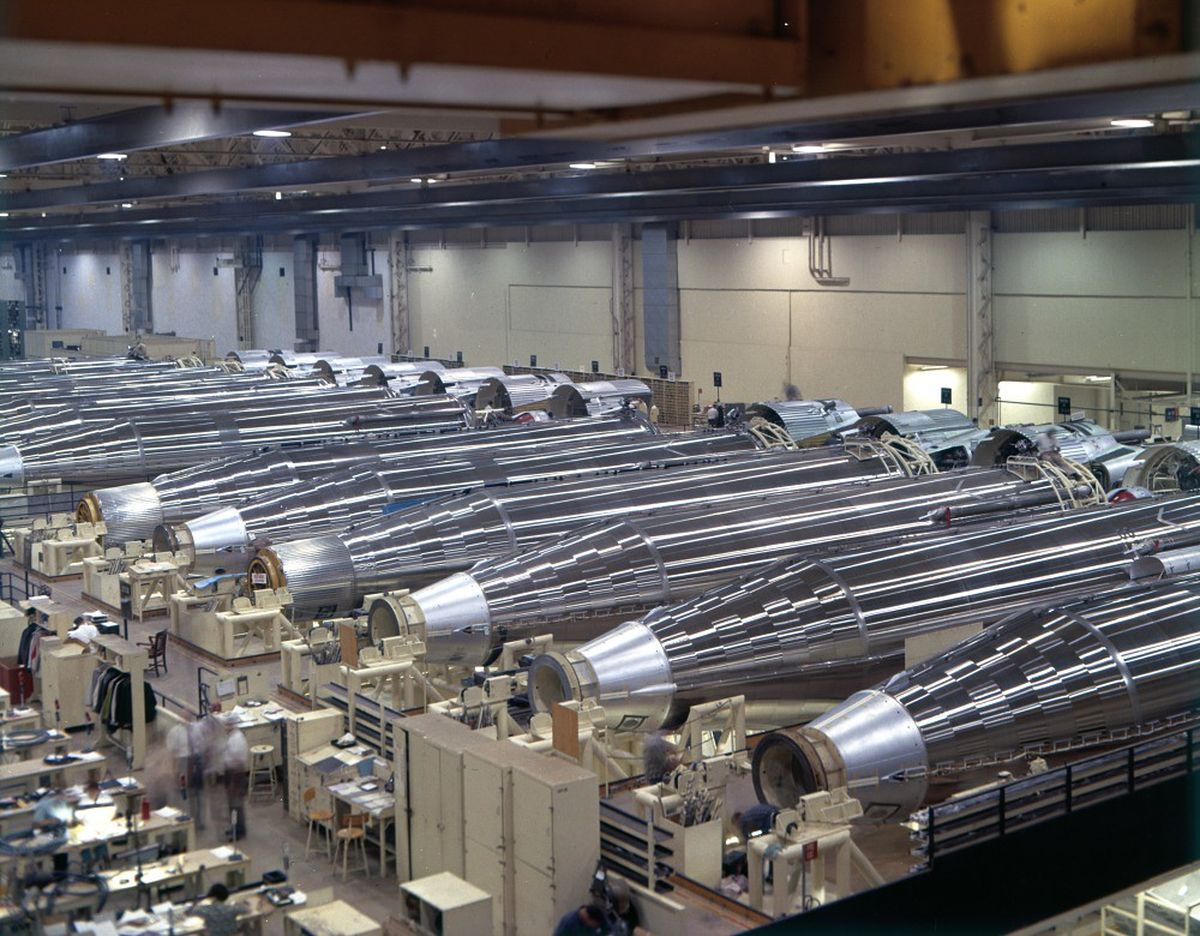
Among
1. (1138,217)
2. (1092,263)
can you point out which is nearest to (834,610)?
(1138,217)

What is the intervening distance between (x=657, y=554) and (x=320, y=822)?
5.34 metres

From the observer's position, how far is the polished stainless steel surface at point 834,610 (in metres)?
14.5

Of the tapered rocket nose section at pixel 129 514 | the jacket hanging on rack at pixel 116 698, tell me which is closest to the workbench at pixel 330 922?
the jacket hanging on rack at pixel 116 698

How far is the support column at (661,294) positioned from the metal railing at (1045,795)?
112 feet

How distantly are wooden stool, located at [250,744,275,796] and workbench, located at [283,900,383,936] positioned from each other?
4268 mm

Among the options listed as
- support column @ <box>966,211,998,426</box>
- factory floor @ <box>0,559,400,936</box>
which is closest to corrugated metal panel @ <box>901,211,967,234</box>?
support column @ <box>966,211,998,426</box>

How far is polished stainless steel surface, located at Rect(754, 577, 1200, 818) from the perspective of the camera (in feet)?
39.7

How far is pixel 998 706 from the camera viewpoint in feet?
40.5

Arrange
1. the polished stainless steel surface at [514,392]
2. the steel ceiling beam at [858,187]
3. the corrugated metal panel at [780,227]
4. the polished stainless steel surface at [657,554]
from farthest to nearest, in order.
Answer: the corrugated metal panel at [780,227], the polished stainless steel surface at [514,392], the steel ceiling beam at [858,187], the polished stainless steel surface at [657,554]

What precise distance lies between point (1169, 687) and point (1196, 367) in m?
20.5

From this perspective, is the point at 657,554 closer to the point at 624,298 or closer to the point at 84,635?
the point at 84,635

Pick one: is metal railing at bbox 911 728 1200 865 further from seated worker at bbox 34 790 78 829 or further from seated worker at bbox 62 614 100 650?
seated worker at bbox 62 614 100 650

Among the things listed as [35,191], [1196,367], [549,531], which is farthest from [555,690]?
[35,191]

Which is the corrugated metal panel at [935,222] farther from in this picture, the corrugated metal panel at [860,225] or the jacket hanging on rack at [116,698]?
the jacket hanging on rack at [116,698]
